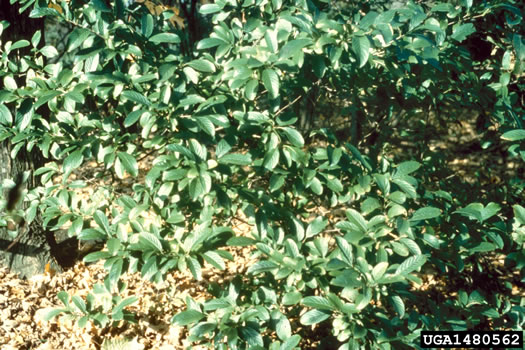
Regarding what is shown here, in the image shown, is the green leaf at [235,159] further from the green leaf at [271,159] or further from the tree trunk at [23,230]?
the tree trunk at [23,230]

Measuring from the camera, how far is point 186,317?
1.66 m

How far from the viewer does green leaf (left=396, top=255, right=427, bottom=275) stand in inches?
60.3

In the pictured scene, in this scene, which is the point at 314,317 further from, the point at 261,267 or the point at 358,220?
the point at 358,220

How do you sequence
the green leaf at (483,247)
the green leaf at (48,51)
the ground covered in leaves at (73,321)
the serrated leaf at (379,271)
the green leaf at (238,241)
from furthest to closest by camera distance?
the ground covered in leaves at (73,321), the green leaf at (48,51), the green leaf at (483,247), the green leaf at (238,241), the serrated leaf at (379,271)

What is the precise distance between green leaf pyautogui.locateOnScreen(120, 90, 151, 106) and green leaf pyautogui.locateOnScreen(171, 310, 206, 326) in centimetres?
79

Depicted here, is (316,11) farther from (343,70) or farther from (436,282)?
(436,282)

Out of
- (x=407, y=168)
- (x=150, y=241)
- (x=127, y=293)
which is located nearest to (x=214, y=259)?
(x=150, y=241)

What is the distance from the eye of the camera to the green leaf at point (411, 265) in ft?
5.02

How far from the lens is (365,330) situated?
1555 mm

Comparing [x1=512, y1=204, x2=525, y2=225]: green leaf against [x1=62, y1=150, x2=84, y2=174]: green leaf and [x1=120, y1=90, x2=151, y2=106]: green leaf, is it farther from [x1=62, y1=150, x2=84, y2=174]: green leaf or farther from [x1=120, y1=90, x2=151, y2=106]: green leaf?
[x1=62, y1=150, x2=84, y2=174]: green leaf

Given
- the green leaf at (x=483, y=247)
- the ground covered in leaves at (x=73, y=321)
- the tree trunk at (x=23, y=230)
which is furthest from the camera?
the tree trunk at (x=23, y=230)

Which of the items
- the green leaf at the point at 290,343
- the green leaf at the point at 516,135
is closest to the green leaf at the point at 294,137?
the green leaf at the point at 290,343

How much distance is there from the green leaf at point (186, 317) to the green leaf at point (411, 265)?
0.74m

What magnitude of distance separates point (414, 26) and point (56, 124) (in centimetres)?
148
